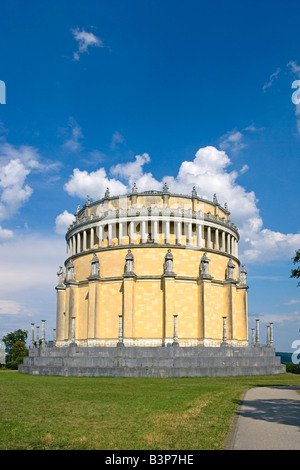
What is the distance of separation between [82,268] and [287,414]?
4373 cm

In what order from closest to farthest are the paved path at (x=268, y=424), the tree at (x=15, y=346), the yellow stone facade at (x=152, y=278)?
the paved path at (x=268, y=424), the yellow stone facade at (x=152, y=278), the tree at (x=15, y=346)

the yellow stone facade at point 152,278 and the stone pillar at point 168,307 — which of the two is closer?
the stone pillar at point 168,307

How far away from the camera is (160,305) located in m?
49.6

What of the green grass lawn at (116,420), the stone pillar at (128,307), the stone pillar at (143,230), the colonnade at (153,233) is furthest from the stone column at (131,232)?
the green grass lawn at (116,420)

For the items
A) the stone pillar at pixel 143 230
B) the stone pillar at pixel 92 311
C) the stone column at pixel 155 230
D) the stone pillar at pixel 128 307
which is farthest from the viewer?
the stone pillar at pixel 143 230

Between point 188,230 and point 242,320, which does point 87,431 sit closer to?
point 188,230

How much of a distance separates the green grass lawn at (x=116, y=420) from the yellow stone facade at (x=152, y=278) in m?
26.0

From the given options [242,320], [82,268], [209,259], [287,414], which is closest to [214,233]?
[209,259]

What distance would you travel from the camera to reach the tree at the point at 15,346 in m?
70.1

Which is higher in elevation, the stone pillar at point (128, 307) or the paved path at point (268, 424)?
the stone pillar at point (128, 307)

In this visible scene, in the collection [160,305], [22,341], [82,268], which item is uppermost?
[82,268]

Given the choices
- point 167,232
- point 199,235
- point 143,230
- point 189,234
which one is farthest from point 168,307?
point 199,235

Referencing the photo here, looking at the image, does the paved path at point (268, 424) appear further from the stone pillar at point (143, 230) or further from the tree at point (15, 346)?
the tree at point (15, 346)

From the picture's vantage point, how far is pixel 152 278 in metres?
50.6
